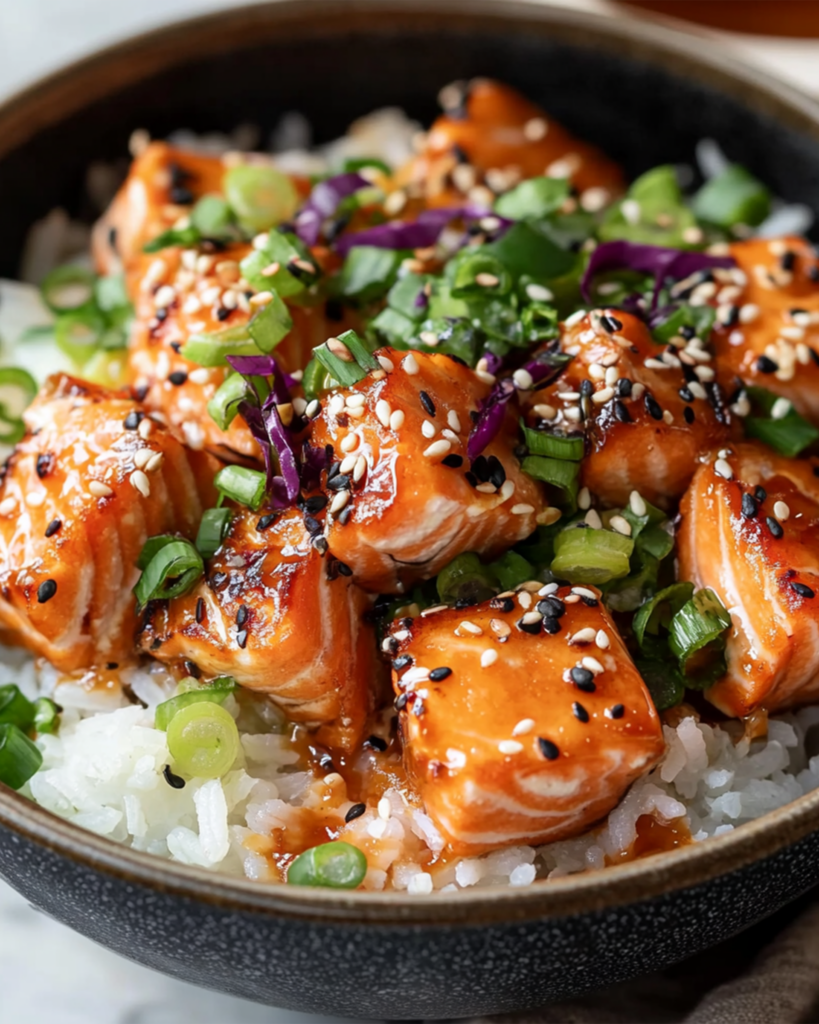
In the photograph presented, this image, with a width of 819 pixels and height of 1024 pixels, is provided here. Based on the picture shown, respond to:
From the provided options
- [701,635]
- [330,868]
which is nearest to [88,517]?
[330,868]

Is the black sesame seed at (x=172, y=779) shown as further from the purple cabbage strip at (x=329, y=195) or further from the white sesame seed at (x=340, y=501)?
the purple cabbage strip at (x=329, y=195)

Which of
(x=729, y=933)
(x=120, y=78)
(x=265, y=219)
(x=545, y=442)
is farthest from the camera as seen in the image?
(x=120, y=78)

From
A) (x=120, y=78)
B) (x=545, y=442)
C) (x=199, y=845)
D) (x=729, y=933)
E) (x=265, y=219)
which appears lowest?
(x=729, y=933)

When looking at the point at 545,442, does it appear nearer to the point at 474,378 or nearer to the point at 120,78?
the point at 474,378

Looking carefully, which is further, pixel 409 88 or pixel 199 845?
pixel 409 88

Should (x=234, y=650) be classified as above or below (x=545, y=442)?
below

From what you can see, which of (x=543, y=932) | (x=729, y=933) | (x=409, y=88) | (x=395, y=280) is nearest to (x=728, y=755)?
(x=729, y=933)

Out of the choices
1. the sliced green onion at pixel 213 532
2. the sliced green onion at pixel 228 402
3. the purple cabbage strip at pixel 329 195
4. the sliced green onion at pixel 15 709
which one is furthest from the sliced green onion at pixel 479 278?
the sliced green onion at pixel 15 709

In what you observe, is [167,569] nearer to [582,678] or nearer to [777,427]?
[582,678]
